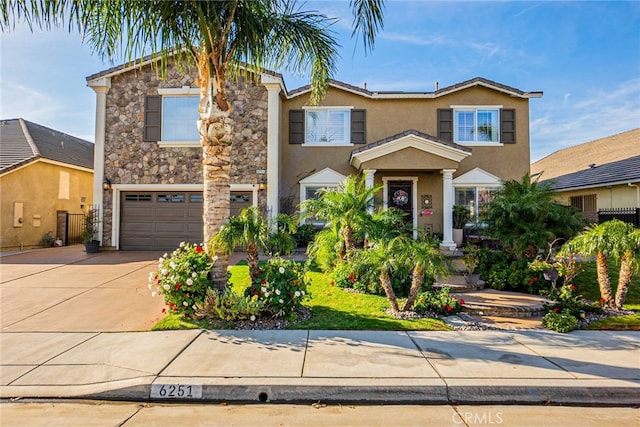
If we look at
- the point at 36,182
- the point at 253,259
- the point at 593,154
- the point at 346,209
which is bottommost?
the point at 253,259

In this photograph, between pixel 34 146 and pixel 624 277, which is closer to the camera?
pixel 624 277

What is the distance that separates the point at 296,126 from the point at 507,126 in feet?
28.7

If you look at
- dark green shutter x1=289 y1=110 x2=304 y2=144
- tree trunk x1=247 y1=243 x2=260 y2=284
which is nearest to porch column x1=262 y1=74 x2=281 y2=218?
dark green shutter x1=289 y1=110 x2=304 y2=144

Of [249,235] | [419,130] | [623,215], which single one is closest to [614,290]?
[249,235]

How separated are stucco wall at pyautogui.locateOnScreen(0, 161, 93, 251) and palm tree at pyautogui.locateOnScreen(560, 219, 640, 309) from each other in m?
19.0

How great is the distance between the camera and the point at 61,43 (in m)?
6.61

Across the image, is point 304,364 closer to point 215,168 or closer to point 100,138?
point 215,168

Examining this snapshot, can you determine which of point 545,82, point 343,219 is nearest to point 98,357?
point 343,219

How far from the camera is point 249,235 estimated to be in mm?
5805

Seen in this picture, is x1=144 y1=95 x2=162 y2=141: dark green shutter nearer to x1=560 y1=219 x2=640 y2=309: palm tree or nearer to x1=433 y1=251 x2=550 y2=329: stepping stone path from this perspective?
x1=433 y1=251 x2=550 y2=329: stepping stone path

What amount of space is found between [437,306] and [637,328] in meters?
3.08

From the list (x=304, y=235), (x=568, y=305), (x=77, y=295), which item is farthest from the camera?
(x=304, y=235)

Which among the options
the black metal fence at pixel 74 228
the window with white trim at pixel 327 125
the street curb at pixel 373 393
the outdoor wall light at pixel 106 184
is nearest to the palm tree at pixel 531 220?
the street curb at pixel 373 393

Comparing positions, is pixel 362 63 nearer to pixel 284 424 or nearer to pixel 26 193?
pixel 284 424
